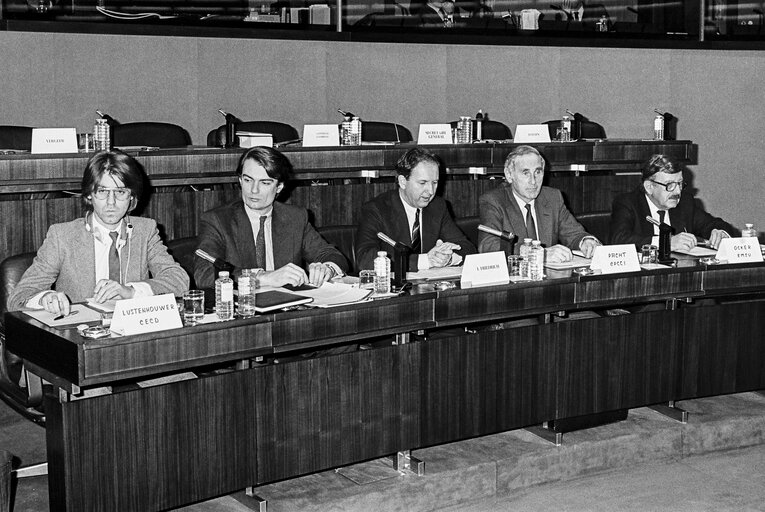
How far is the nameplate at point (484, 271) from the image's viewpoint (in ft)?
10.6

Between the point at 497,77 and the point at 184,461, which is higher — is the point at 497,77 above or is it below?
above

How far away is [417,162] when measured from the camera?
12.6 ft

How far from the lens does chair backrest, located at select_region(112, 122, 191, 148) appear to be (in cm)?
502

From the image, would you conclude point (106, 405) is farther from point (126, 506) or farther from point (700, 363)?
point (700, 363)

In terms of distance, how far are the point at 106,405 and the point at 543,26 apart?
525 centimetres

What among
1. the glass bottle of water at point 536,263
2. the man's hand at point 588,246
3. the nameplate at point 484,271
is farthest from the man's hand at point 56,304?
the man's hand at point 588,246

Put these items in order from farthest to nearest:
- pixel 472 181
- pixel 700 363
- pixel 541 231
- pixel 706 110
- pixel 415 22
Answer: pixel 706 110 → pixel 415 22 → pixel 472 181 → pixel 541 231 → pixel 700 363

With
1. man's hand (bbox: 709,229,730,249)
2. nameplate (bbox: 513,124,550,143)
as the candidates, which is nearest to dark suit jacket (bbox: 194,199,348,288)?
man's hand (bbox: 709,229,730,249)

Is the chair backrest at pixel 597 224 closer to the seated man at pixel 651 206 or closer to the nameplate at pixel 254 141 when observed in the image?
the seated man at pixel 651 206

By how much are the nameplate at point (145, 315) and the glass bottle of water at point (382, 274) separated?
667 millimetres

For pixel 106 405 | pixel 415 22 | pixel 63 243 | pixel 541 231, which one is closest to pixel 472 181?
pixel 541 231

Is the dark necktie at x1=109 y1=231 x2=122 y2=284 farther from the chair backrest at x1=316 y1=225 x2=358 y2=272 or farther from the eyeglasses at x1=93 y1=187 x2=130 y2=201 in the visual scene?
the chair backrest at x1=316 y1=225 x2=358 y2=272

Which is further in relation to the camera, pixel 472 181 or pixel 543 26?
pixel 543 26

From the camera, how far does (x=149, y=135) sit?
16.8ft
